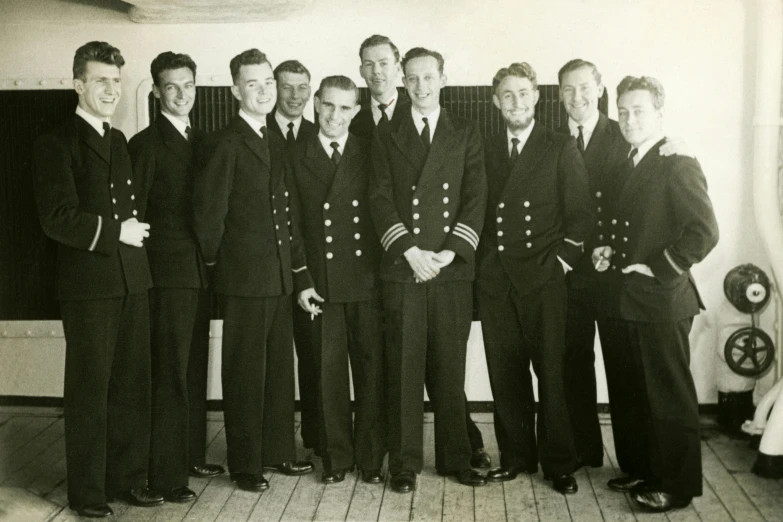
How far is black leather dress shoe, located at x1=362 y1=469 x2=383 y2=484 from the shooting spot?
8.98ft

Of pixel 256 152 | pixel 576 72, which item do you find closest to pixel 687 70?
pixel 576 72

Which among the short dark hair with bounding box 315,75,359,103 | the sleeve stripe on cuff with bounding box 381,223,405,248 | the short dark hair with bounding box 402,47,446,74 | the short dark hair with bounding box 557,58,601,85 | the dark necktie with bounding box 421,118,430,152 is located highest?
the short dark hair with bounding box 402,47,446,74

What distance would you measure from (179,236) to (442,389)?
1054 mm

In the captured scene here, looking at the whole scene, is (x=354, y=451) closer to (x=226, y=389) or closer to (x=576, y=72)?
(x=226, y=389)

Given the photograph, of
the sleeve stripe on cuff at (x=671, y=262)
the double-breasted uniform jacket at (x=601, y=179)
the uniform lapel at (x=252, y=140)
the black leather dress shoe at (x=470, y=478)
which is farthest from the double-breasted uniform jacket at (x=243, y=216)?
the sleeve stripe on cuff at (x=671, y=262)

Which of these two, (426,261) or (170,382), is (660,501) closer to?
(426,261)

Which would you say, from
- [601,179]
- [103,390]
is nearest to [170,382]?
[103,390]

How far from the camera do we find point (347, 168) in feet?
8.84

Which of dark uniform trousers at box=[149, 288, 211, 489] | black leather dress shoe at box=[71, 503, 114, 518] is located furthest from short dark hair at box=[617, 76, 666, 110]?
black leather dress shoe at box=[71, 503, 114, 518]

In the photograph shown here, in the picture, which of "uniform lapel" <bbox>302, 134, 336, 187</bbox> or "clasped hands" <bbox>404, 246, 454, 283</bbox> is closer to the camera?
"clasped hands" <bbox>404, 246, 454, 283</bbox>

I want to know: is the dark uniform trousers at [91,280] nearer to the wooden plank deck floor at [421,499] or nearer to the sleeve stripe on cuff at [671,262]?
the wooden plank deck floor at [421,499]

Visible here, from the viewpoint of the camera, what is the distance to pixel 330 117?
105 inches

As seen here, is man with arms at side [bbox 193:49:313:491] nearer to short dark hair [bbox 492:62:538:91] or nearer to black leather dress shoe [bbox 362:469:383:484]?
black leather dress shoe [bbox 362:469:383:484]

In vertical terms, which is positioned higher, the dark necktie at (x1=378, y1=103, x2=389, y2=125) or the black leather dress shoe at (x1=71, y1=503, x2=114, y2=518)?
the dark necktie at (x1=378, y1=103, x2=389, y2=125)
